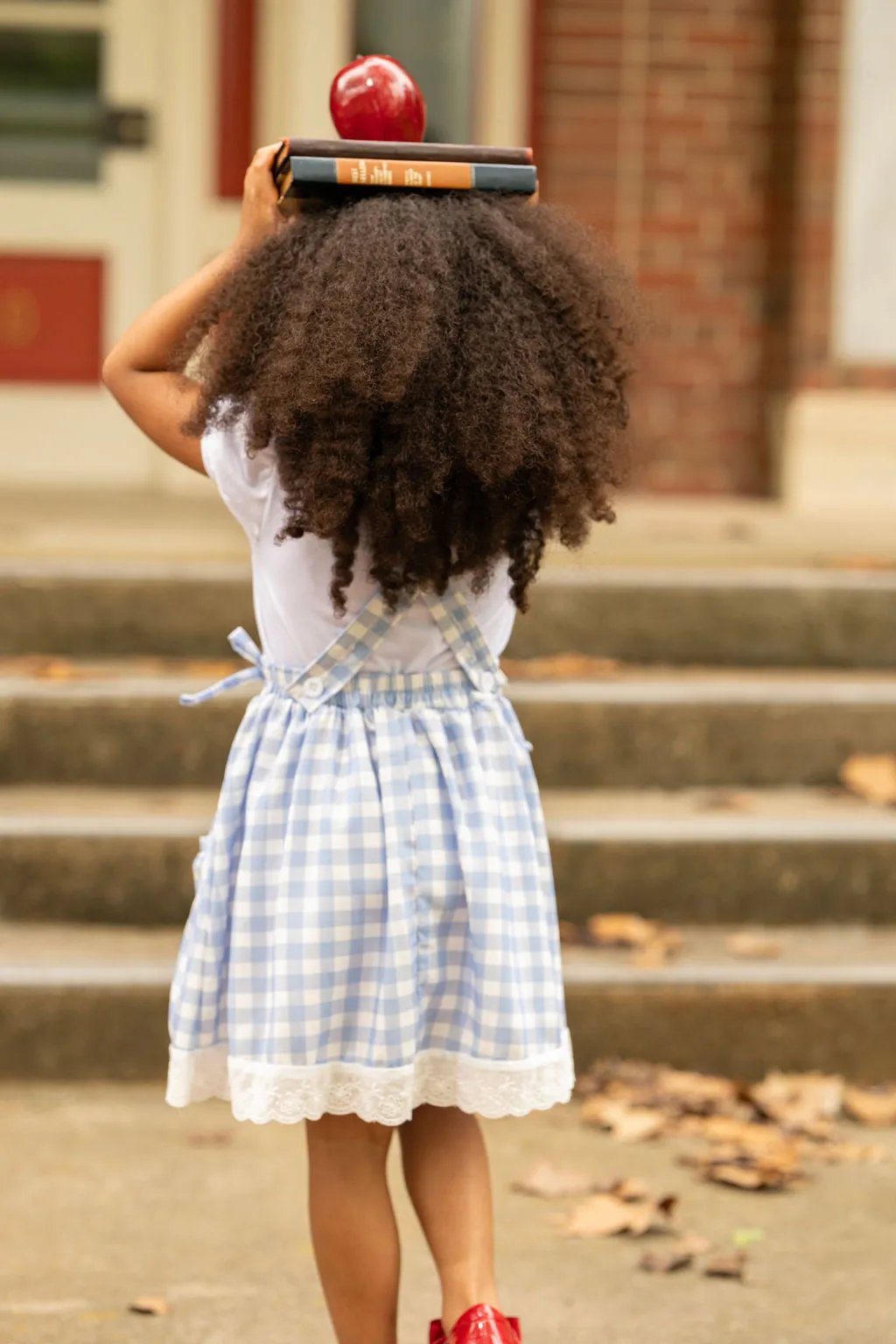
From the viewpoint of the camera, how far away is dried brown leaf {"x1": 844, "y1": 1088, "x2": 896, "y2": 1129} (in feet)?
11.9

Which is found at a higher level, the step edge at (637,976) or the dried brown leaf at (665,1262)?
the step edge at (637,976)

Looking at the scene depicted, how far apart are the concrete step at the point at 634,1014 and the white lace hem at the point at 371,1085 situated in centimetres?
142

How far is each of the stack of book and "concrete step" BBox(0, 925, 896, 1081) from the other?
2018mm

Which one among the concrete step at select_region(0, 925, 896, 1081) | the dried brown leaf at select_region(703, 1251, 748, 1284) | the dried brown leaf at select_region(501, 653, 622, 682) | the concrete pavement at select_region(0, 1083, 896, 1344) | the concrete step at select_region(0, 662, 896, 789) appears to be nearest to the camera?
the concrete pavement at select_region(0, 1083, 896, 1344)

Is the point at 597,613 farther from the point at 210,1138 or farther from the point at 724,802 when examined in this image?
the point at 210,1138

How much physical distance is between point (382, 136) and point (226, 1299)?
1768 mm

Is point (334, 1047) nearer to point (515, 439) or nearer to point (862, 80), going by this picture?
point (515, 439)

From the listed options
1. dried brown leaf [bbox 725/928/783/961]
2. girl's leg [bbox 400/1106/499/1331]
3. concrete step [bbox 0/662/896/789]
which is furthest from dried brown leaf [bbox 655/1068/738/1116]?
girl's leg [bbox 400/1106/499/1331]

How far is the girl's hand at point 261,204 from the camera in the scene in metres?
2.21

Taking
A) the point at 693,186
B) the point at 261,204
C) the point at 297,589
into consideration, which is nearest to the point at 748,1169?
the point at 297,589

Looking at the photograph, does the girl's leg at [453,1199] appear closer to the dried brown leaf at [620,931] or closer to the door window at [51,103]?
the dried brown leaf at [620,931]

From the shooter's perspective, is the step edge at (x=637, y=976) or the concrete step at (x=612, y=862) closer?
the step edge at (x=637, y=976)

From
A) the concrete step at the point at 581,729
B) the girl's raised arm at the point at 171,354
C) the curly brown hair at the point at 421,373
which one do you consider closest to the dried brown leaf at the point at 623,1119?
the concrete step at the point at 581,729

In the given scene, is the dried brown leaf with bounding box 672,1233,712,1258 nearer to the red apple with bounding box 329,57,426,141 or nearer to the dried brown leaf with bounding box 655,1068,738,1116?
the dried brown leaf with bounding box 655,1068,738,1116
